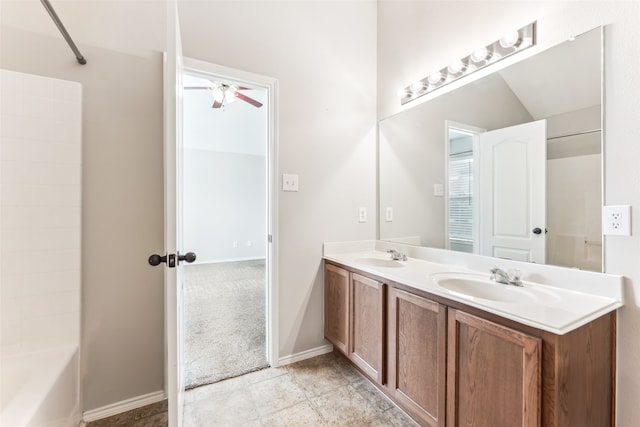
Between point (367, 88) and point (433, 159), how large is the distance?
0.88m

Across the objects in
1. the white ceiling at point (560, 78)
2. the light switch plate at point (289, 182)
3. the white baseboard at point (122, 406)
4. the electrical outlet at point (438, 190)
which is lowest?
the white baseboard at point (122, 406)

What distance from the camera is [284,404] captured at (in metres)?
1.60

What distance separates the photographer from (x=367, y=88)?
2334 mm

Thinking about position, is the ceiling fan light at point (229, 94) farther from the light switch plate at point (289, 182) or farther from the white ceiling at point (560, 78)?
the white ceiling at point (560, 78)

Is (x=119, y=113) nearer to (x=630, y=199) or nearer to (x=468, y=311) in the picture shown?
(x=468, y=311)

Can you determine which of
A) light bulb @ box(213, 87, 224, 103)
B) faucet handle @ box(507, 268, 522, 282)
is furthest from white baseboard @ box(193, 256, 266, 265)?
faucet handle @ box(507, 268, 522, 282)

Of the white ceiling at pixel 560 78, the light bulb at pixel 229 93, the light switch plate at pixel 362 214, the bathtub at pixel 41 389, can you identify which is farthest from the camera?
the light bulb at pixel 229 93

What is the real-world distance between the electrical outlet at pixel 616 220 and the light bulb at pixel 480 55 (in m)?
1.00

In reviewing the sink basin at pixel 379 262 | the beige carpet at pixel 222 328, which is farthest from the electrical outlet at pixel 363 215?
the beige carpet at pixel 222 328

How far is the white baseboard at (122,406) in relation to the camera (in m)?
1.49

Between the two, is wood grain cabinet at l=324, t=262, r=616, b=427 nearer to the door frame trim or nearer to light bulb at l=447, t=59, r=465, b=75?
the door frame trim

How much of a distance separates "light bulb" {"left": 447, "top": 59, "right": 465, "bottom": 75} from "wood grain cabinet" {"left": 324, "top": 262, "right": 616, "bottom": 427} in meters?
1.38

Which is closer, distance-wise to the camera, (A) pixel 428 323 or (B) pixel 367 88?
(A) pixel 428 323

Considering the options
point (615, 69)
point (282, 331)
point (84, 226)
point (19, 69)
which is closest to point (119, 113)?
point (19, 69)
